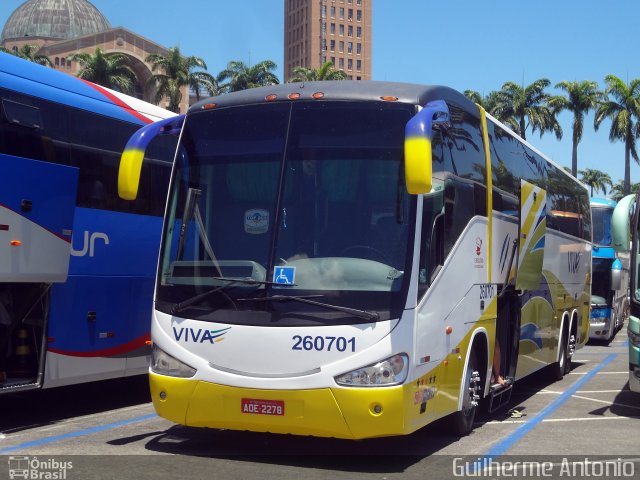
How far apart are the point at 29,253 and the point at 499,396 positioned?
588 centimetres

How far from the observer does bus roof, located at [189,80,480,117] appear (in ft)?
26.4

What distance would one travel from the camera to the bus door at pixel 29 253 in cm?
911

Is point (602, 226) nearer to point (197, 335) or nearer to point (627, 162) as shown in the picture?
point (197, 335)

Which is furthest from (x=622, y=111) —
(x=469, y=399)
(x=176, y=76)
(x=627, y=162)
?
(x=469, y=399)

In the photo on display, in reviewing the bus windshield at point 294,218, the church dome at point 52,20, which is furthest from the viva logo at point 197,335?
the church dome at point 52,20

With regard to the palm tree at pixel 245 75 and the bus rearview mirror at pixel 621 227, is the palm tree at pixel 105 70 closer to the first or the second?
the palm tree at pixel 245 75

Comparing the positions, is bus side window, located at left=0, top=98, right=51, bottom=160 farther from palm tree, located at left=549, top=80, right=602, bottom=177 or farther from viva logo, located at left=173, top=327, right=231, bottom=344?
palm tree, located at left=549, top=80, right=602, bottom=177

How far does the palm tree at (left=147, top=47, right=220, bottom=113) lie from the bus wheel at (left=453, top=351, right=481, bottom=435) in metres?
51.4

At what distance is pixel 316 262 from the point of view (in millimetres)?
7637

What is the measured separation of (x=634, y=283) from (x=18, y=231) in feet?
23.9

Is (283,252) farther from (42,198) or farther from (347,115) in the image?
(42,198)

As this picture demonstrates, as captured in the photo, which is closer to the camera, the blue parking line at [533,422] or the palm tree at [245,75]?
the blue parking line at [533,422]

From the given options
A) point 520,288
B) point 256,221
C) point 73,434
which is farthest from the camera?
point 520,288

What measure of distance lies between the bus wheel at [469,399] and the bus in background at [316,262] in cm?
5
